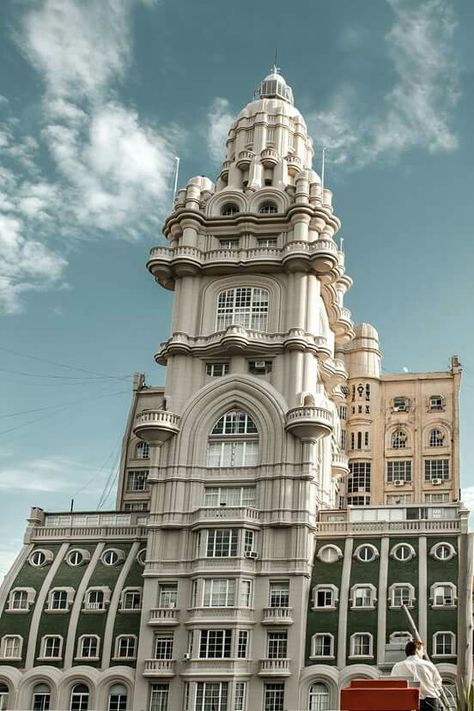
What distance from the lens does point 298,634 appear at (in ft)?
219

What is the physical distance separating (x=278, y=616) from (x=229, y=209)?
36469 mm

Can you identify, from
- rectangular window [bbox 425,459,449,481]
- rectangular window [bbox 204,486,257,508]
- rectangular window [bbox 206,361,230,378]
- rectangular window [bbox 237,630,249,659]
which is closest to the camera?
rectangular window [bbox 237,630,249,659]

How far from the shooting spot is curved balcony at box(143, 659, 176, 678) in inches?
2630

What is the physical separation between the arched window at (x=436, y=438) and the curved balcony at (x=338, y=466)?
10.8 metres

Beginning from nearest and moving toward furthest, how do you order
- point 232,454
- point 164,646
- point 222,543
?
1. point 164,646
2. point 222,543
3. point 232,454

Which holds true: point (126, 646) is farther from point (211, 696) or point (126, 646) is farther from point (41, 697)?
point (211, 696)

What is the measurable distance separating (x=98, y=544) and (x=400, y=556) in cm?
2371

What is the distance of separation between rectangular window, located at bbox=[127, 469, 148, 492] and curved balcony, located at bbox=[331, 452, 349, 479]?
18768 mm

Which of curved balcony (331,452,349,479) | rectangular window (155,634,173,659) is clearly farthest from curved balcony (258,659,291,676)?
curved balcony (331,452,349,479)

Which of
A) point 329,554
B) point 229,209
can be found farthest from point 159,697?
point 229,209

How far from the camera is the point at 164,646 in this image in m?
68.3

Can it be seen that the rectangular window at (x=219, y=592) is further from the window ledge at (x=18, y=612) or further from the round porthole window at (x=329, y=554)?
the window ledge at (x=18, y=612)

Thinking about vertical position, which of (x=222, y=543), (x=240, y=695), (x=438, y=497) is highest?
(x=438, y=497)

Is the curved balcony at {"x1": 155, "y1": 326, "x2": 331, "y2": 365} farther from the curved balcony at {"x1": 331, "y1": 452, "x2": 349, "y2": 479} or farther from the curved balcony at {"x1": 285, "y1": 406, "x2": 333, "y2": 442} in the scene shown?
the curved balcony at {"x1": 331, "y1": 452, "x2": 349, "y2": 479}
